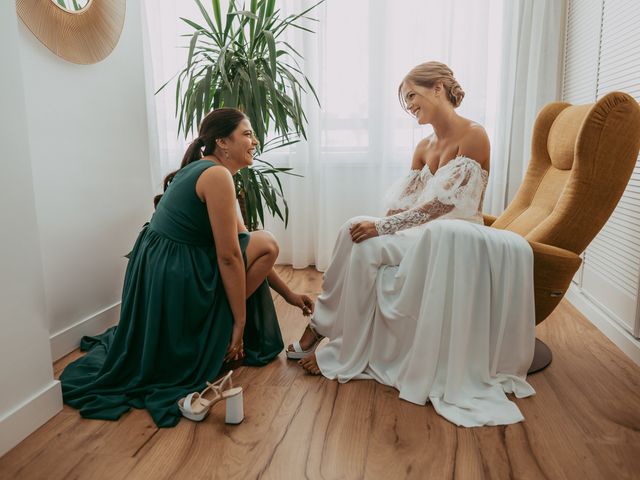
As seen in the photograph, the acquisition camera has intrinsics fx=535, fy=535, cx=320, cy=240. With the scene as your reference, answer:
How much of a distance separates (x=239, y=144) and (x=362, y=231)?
62 centimetres

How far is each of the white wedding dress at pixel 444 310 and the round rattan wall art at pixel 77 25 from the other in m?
1.47

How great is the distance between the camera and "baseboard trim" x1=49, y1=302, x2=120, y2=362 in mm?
2352

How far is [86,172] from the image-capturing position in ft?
8.29

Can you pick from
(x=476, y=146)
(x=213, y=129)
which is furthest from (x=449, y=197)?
(x=213, y=129)

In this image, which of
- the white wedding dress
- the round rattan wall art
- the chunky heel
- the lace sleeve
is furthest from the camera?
the lace sleeve

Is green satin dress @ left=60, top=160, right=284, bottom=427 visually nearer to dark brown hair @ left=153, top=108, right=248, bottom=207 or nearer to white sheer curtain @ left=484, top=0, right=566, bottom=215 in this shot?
dark brown hair @ left=153, top=108, right=248, bottom=207

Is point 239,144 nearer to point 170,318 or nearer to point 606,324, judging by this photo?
point 170,318

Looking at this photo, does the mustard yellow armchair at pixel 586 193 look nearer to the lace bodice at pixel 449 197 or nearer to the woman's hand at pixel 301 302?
the lace bodice at pixel 449 197

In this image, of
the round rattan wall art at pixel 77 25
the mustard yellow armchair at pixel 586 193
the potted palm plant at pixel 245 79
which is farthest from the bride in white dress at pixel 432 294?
the round rattan wall art at pixel 77 25

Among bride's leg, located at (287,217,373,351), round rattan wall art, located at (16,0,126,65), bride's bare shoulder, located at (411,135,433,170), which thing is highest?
round rattan wall art, located at (16,0,126,65)

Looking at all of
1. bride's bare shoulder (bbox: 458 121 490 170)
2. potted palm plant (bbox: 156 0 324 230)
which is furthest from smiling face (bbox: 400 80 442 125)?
potted palm plant (bbox: 156 0 324 230)

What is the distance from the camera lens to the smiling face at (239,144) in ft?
7.18

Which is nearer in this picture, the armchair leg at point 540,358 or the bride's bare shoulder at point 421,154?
the armchair leg at point 540,358

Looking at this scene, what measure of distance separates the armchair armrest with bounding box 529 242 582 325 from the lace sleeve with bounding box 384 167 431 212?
A: 0.64 m
